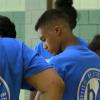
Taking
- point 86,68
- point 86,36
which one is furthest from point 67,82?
point 86,36

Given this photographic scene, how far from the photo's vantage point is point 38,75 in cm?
139

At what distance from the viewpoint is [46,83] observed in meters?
1.40

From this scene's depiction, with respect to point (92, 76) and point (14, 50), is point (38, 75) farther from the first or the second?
point (92, 76)

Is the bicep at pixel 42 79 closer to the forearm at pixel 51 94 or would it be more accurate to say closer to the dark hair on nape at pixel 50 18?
the forearm at pixel 51 94

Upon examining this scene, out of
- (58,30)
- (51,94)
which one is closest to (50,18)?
(58,30)

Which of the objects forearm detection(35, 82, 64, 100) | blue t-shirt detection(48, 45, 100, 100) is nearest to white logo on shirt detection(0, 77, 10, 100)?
forearm detection(35, 82, 64, 100)

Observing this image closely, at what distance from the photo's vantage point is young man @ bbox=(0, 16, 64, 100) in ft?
4.42

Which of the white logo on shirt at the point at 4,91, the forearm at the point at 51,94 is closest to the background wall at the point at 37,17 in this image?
the forearm at the point at 51,94

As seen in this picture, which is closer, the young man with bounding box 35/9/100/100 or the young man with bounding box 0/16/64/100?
the young man with bounding box 0/16/64/100

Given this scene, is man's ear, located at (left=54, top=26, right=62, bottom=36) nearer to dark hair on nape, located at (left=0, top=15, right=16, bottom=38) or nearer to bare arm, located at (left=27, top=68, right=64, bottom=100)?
dark hair on nape, located at (left=0, top=15, right=16, bottom=38)

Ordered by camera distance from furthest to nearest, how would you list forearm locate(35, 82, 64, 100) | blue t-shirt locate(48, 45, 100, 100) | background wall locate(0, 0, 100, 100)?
background wall locate(0, 0, 100, 100), blue t-shirt locate(48, 45, 100, 100), forearm locate(35, 82, 64, 100)

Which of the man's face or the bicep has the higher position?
the man's face

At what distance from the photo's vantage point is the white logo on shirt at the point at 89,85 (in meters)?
1.78

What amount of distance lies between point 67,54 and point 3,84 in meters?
0.52
